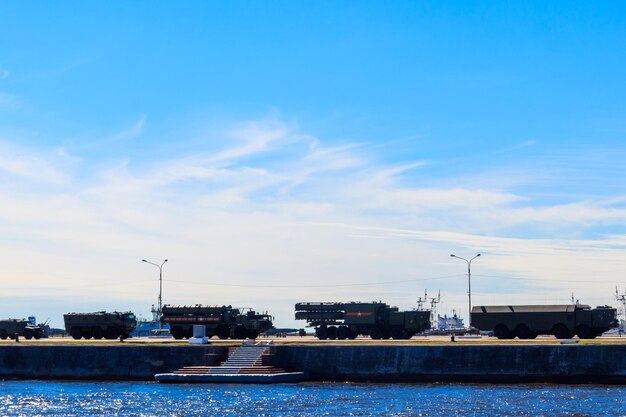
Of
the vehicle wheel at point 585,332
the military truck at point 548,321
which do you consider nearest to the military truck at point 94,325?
the military truck at point 548,321

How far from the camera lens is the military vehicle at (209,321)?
266 ft

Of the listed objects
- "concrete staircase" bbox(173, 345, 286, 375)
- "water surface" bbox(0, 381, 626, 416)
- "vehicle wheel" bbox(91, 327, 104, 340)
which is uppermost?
"vehicle wheel" bbox(91, 327, 104, 340)

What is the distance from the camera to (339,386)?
5694 cm

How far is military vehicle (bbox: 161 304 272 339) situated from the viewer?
80.9 m

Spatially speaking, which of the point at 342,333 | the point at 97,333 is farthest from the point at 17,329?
the point at 342,333

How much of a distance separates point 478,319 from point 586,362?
754 inches

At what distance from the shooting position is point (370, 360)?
59719 mm

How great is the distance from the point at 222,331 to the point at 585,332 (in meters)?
29.4

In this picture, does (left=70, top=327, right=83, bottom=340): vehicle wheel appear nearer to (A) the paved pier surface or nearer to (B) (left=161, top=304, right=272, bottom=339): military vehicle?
(B) (left=161, top=304, right=272, bottom=339): military vehicle

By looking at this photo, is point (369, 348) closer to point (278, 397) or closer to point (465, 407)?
point (278, 397)

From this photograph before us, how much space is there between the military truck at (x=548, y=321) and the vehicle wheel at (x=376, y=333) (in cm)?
873

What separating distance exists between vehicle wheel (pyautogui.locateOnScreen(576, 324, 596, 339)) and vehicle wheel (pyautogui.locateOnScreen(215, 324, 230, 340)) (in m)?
28.6

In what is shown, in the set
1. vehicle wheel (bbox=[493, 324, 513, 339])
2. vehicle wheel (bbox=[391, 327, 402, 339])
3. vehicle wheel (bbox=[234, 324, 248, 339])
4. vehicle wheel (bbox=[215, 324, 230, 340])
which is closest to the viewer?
vehicle wheel (bbox=[493, 324, 513, 339])

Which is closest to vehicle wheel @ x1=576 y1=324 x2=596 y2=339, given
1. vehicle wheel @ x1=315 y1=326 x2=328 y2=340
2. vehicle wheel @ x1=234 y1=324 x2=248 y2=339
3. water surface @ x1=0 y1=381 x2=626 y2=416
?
water surface @ x1=0 y1=381 x2=626 y2=416
